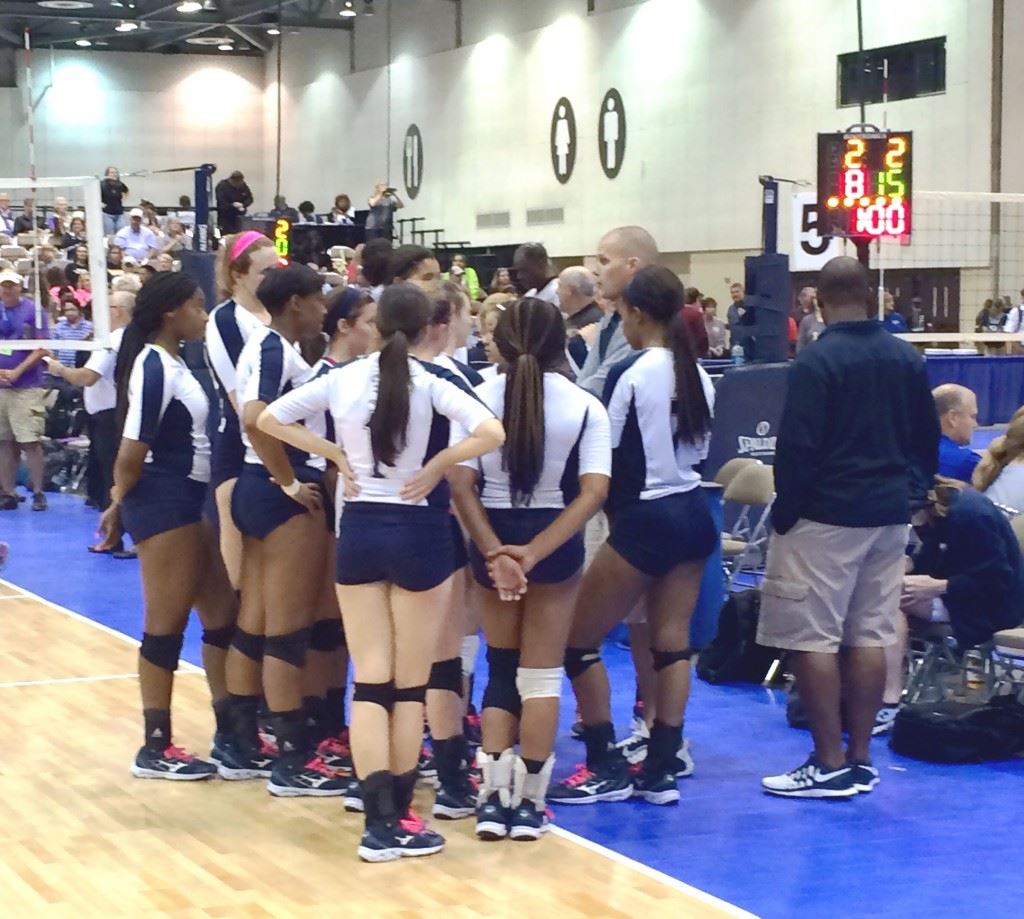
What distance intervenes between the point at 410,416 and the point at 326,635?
1.29 metres

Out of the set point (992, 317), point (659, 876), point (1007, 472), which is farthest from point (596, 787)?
point (992, 317)

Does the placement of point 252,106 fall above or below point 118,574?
above

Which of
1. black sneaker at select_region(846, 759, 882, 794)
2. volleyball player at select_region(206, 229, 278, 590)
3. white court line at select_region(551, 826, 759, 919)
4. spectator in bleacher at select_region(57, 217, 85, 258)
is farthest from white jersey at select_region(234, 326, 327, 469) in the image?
spectator in bleacher at select_region(57, 217, 85, 258)

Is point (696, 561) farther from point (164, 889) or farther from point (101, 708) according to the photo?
point (101, 708)

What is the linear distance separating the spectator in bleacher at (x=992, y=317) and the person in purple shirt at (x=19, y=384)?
37.8ft

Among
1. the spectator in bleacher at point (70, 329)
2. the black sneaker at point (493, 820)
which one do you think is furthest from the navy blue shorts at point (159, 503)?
the spectator in bleacher at point (70, 329)

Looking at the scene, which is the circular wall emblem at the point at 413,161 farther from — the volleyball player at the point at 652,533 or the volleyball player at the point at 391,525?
the volleyball player at the point at 391,525

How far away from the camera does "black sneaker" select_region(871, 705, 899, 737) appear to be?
630cm

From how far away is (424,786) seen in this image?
5.55 metres

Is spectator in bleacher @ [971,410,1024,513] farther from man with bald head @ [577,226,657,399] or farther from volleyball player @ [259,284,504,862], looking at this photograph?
volleyball player @ [259,284,504,862]

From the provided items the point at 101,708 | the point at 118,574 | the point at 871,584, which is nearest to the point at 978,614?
the point at 871,584

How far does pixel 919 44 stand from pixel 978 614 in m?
17.4

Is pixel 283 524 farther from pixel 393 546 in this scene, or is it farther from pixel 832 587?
pixel 832 587

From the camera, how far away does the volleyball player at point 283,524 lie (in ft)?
16.8
